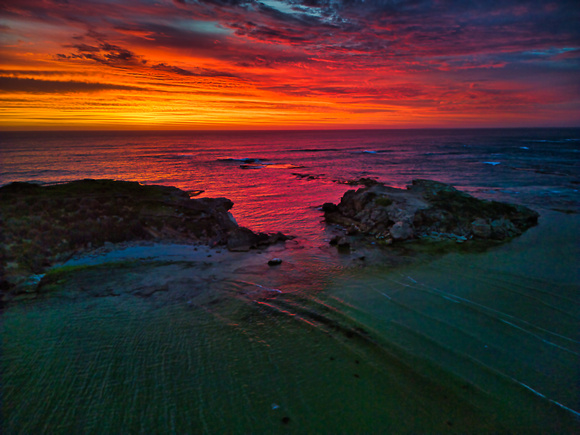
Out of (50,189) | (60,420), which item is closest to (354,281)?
(60,420)

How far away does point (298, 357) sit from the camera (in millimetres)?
10086

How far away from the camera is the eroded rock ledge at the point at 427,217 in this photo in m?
22.4

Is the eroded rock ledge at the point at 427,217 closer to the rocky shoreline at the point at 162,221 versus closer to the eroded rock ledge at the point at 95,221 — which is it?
the rocky shoreline at the point at 162,221

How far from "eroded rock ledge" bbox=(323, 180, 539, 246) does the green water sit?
6809mm

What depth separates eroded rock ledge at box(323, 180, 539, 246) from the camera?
2239 centimetres

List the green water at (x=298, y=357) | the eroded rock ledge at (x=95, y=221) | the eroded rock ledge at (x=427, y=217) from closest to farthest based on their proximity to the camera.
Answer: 1. the green water at (x=298, y=357)
2. the eroded rock ledge at (x=95, y=221)
3. the eroded rock ledge at (x=427, y=217)

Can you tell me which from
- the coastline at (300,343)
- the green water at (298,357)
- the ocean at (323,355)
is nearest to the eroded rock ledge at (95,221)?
the coastline at (300,343)

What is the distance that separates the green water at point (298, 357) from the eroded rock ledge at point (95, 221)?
13.4 feet

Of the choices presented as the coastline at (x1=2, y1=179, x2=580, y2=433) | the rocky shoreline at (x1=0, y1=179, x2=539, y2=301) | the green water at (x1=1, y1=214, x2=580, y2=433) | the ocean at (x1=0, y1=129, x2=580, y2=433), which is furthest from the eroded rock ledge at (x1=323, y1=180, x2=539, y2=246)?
the green water at (x1=1, y1=214, x2=580, y2=433)

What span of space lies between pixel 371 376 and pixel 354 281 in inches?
259

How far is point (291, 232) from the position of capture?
79.6 ft

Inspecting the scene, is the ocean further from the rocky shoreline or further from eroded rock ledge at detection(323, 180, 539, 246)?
eroded rock ledge at detection(323, 180, 539, 246)

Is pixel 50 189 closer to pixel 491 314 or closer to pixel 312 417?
pixel 312 417

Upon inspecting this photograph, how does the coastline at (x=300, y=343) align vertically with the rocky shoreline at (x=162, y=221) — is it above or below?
below
